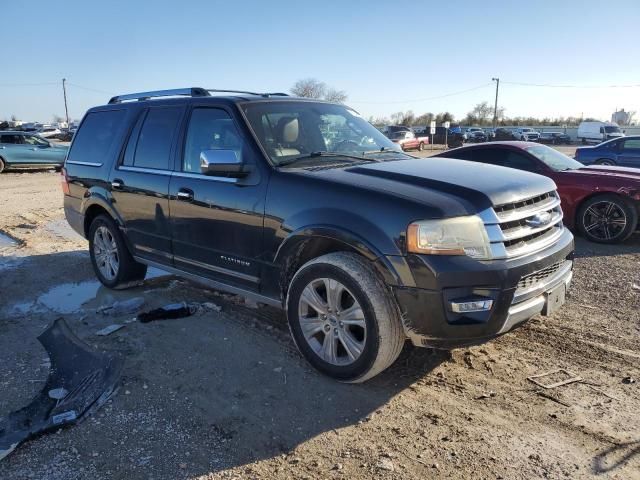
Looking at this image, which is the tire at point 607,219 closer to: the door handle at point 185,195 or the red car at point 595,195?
the red car at point 595,195

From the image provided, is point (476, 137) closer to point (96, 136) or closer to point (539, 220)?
point (96, 136)

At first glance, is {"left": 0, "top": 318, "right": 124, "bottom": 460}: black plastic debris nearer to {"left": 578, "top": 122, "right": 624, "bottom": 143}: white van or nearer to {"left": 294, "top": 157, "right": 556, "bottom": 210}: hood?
{"left": 294, "top": 157, "right": 556, "bottom": 210}: hood

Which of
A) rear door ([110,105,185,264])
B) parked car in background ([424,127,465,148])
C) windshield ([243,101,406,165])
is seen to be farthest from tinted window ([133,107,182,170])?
parked car in background ([424,127,465,148])

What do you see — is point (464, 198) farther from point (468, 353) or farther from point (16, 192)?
point (16, 192)

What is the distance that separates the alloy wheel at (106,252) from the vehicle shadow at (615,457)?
4645 millimetres

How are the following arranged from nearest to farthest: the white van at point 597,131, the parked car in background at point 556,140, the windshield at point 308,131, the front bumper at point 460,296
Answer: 1. the front bumper at point 460,296
2. the windshield at point 308,131
3. the white van at point 597,131
4. the parked car in background at point 556,140

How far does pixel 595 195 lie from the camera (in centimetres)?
744

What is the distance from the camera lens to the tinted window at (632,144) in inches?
607

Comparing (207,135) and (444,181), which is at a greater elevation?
(207,135)


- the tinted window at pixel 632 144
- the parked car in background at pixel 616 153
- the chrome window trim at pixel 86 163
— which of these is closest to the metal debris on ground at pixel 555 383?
the chrome window trim at pixel 86 163

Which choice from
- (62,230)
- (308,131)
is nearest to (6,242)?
(62,230)

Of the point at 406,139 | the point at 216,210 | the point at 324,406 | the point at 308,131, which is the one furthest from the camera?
the point at 406,139

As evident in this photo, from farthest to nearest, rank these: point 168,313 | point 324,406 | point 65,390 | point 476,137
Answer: point 476,137 < point 168,313 < point 65,390 < point 324,406

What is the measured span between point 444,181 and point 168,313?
9.21 ft
